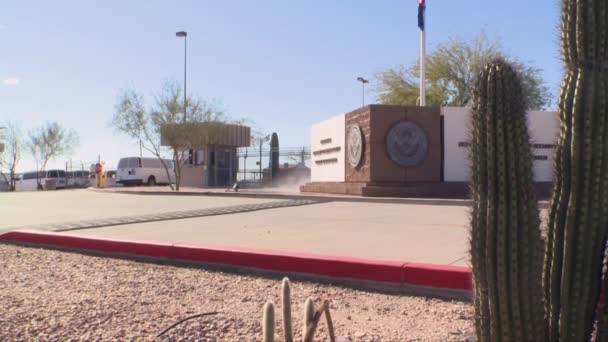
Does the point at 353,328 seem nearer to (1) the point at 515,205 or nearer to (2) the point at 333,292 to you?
(2) the point at 333,292

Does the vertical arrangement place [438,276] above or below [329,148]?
below

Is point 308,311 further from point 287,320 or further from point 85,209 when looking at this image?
point 85,209

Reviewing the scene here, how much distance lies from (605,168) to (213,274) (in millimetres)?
3786

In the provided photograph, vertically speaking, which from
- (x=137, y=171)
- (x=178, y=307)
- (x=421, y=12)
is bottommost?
(x=178, y=307)

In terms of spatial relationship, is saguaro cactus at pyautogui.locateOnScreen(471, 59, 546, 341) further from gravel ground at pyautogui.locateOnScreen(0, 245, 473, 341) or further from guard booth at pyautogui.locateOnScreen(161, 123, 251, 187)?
guard booth at pyautogui.locateOnScreen(161, 123, 251, 187)

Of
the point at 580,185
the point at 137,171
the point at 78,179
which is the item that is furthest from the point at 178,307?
the point at 78,179

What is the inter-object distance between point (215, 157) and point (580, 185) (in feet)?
105

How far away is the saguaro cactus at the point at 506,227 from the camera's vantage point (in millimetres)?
2291

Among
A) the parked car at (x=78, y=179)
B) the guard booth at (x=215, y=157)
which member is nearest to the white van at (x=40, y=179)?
the parked car at (x=78, y=179)

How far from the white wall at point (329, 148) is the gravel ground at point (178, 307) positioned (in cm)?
1516

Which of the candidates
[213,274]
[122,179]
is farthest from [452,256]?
[122,179]

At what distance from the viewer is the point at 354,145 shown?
18.7m

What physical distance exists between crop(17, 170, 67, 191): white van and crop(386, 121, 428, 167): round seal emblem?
3138 centimetres

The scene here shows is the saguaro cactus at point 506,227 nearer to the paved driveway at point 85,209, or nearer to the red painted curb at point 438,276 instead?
the red painted curb at point 438,276
